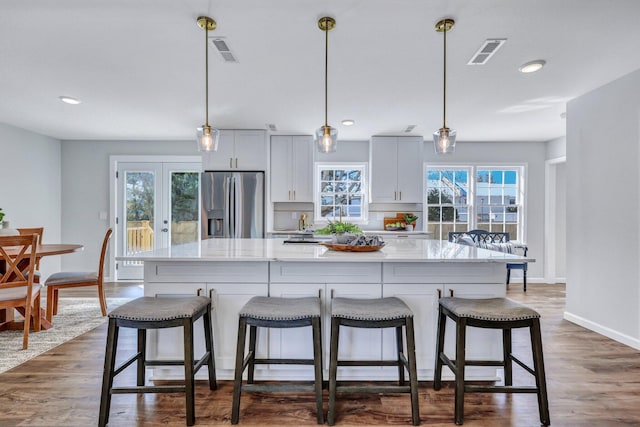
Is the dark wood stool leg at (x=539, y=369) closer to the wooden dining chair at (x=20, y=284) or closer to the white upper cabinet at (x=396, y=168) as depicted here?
the white upper cabinet at (x=396, y=168)

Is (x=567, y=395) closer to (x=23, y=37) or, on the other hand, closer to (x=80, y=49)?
(x=80, y=49)

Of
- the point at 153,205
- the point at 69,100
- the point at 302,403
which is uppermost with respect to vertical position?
the point at 69,100

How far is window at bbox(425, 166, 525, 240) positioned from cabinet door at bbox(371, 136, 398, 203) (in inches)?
31.3

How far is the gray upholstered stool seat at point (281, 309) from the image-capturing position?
5.86 ft

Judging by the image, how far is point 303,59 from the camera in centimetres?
267

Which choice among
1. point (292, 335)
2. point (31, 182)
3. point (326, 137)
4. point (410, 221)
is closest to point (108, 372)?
point (292, 335)

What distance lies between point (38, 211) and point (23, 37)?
3.72 m

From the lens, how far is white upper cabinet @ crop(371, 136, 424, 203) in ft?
17.0

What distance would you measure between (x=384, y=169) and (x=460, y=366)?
372 centimetres

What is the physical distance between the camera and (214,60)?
8.78 feet

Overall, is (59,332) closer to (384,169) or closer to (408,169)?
(384,169)

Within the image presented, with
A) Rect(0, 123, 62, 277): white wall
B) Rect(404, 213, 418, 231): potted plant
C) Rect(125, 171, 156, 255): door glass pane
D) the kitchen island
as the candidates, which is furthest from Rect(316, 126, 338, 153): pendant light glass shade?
Rect(0, 123, 62, 277): white wall

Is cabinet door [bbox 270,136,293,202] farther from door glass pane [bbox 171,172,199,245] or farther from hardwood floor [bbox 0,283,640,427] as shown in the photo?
hardwood floor [bbox 0,283,640,427]

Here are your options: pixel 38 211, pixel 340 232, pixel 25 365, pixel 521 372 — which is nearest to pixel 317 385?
pixel 340 232
